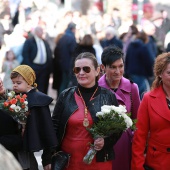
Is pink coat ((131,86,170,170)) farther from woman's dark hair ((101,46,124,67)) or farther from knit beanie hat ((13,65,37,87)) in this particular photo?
knit beanie hat ((13,65,37,87))

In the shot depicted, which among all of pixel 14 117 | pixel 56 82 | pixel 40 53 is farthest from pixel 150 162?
pixel 56 82

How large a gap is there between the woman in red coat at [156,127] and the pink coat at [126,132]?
1.28 feet

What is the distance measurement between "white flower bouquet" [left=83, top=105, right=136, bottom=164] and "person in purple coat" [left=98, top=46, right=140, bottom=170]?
2.69 feet

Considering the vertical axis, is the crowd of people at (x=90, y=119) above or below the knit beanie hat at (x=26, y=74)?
below

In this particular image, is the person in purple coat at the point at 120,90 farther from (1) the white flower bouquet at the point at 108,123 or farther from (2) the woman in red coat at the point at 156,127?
(1) the white flower bouquet at the point at 108,123

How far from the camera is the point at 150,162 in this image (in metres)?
5.96

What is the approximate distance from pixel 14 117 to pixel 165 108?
53.4 inches

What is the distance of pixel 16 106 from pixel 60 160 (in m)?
0.61

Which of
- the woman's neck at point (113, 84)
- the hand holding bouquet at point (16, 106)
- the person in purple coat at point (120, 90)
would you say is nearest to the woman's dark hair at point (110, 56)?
the person in purple coat at point (120, 90)

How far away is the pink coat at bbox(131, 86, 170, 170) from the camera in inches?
230

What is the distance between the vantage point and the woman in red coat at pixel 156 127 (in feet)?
19.2

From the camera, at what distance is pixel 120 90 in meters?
6.43

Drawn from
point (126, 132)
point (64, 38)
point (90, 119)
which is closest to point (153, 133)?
point (126, 132)

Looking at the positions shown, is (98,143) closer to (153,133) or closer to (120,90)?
(153,133)
